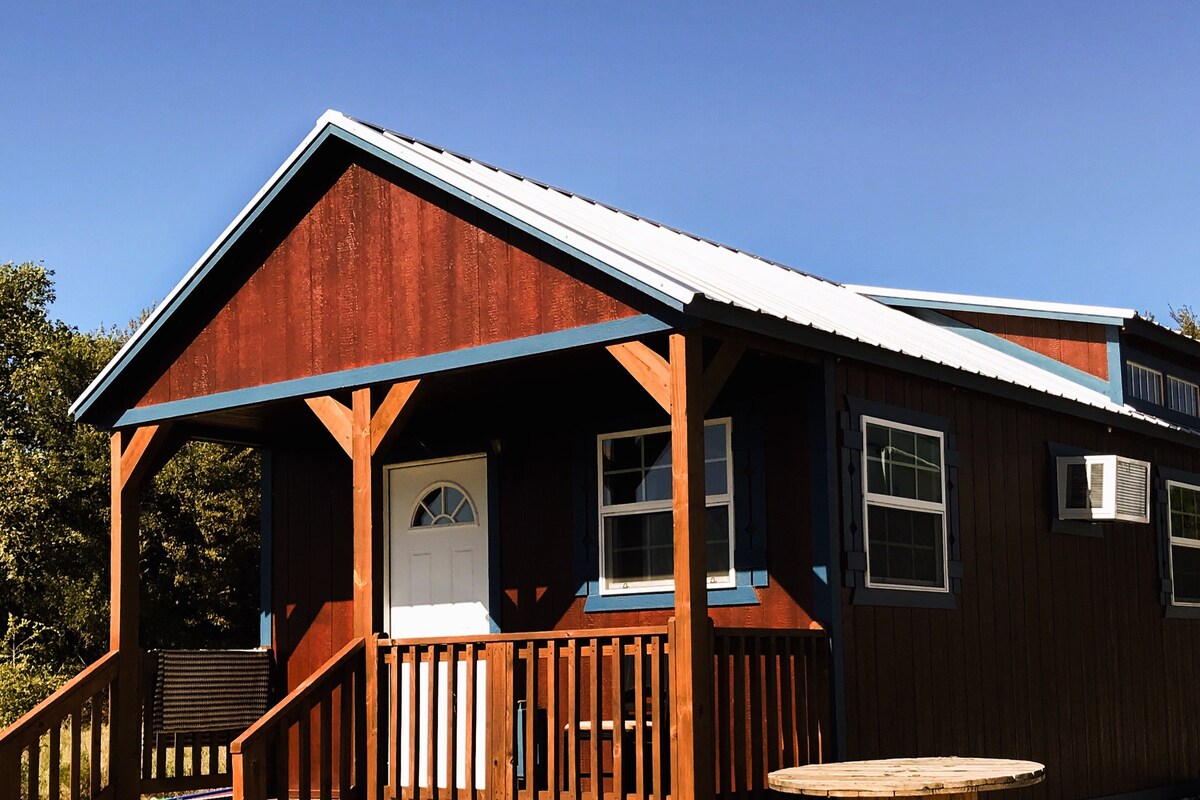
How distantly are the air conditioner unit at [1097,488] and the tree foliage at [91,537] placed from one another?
665 inches

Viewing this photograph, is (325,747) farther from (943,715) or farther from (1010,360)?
(1010,360)

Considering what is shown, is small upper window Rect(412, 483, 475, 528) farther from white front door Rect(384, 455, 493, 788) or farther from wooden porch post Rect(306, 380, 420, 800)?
wooden porch post Rect(306, 380, 420, 800)

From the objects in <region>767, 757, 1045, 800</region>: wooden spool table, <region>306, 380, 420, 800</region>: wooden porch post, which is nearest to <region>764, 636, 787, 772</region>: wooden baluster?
<region>767, 757, 1045, 800</region>: wooden spool table

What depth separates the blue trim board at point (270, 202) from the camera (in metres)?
7.98

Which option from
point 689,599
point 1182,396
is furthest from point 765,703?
point 1182,396

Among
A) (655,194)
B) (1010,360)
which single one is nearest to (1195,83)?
(1010,360)

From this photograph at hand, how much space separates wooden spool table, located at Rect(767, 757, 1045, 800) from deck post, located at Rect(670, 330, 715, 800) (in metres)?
0.43

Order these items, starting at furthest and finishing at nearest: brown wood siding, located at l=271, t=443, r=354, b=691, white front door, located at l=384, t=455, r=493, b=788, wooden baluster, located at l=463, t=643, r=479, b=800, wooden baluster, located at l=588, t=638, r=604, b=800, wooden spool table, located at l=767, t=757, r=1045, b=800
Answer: brown wood siding, located at l=271, t=443, r=354, b=691, white front door, located at l=384, t=455, r=493, b=788, wooden baluster, located at l=463, t=643, r=479, b=800, wooden baluster, located at l=588, t=638, r=604, b=800, wooden spool table, located at l=767, t=757, r=1045, b=800

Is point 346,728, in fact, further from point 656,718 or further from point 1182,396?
point 1182,396

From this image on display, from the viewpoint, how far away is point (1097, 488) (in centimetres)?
1109

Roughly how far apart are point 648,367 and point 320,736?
290cm

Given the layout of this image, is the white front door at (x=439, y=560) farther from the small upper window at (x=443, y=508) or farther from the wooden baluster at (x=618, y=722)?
the wooden baluster at (x=618, y=722)

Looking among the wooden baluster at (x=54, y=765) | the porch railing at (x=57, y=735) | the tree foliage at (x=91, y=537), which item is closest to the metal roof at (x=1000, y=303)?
the porch railing at (x=57, y=735)

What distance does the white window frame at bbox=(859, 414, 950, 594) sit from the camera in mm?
9094
